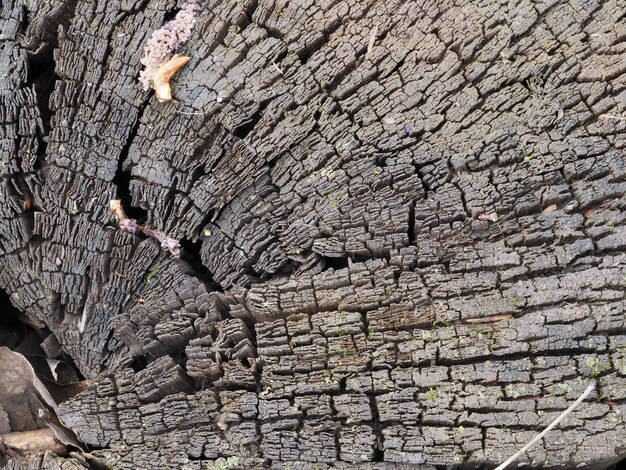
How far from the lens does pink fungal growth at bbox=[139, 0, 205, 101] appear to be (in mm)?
2609

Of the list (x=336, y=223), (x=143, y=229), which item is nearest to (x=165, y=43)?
(x=143, y=229)

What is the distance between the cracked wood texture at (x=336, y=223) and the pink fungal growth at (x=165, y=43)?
47 millimetres

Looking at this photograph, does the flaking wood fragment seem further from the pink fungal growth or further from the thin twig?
the thin twig

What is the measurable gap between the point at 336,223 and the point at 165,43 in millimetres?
1142

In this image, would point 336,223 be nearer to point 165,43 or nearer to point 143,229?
point 143,229

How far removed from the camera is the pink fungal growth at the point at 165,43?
8.56 feet

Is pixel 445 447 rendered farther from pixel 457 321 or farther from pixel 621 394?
pixel 621 394

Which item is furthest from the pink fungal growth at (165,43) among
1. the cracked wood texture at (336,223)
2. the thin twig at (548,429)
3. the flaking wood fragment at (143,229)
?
the thin twig at (548,429)

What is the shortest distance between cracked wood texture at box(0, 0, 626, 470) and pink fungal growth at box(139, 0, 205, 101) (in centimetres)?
5

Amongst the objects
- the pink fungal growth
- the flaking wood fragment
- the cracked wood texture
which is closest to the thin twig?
the cracked wood texture

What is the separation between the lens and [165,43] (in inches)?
103

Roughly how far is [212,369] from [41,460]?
964 millimetres

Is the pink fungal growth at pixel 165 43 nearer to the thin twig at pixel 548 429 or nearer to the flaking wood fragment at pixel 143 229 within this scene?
the flaking wood fragment at pixel 143 229

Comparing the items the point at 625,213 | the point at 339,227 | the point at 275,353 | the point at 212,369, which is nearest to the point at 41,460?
the point at 212,369
